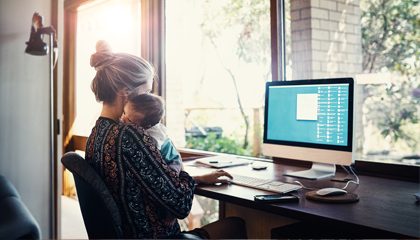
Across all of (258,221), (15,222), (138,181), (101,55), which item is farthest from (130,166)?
(258,221)

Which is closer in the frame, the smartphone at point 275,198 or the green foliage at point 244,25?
the smartphone at point 275,198

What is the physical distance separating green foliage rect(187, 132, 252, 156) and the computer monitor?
94 centimetres

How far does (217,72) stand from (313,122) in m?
1.38

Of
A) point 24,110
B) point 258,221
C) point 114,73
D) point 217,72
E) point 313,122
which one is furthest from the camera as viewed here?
point 217,72

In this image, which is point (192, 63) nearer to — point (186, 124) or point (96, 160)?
point (186, 124)

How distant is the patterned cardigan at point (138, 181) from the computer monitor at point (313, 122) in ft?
2.34

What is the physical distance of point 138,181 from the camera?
1.23m

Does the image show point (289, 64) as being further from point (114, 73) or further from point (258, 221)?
point (114, 73)

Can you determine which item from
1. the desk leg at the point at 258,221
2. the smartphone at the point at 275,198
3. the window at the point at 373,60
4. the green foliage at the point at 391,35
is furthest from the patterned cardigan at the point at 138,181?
the green foliage at the point at 391,35

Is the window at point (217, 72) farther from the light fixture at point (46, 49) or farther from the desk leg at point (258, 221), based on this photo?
the light fixture at point (46, 49)

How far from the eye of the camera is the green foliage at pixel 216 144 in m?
2.85

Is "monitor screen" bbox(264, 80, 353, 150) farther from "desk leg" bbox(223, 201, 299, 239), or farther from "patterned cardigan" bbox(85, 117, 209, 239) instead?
"patterned cardigan" bbox(85, 117, 209, 239)

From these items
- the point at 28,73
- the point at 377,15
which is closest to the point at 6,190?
the point at 28,73

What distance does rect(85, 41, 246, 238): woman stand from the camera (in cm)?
123
